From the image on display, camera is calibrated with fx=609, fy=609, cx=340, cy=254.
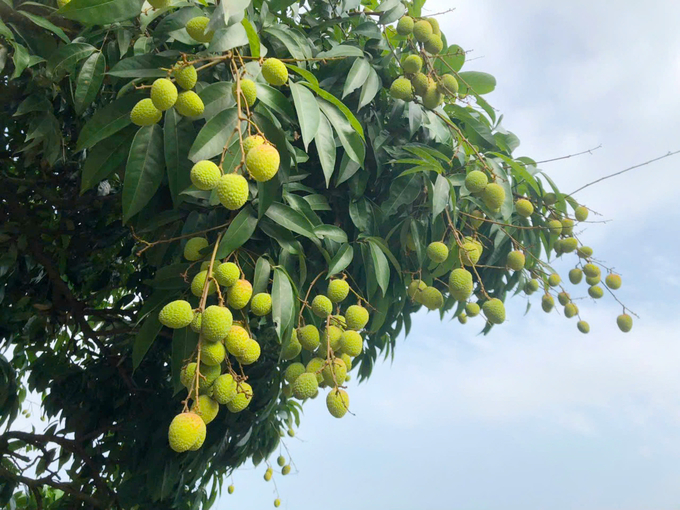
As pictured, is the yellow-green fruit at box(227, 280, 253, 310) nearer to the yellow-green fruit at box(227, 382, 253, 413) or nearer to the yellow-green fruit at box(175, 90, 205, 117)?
the yellow-green fruit at box(227, 382, 253, 413)

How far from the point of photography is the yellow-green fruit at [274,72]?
3.46 ft

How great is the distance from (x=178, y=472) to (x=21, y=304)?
33.5 inches

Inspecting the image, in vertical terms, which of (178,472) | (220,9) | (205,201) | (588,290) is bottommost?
(178,472)

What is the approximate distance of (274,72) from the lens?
3.46 ft

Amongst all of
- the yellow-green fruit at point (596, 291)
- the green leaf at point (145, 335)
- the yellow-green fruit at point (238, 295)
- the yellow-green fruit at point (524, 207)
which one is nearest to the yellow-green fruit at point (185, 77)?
the yellow-green fruit at point (238, 295)

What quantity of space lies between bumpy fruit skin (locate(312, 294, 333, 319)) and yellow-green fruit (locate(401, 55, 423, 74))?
60 cm

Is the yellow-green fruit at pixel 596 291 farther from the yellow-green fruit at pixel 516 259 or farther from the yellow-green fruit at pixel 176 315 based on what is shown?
the yellow-green fruit at pixel 176 315

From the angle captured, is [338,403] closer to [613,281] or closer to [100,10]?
[100,10]

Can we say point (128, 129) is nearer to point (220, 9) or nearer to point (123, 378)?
point (220, 9)

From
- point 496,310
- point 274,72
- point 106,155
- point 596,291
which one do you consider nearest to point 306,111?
point 274,72

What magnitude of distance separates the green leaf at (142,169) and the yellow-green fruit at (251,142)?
21 cm

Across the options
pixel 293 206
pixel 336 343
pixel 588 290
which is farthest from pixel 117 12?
pixel 588 290

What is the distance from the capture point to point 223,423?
5.82 ft

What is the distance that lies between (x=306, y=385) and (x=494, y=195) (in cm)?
62
